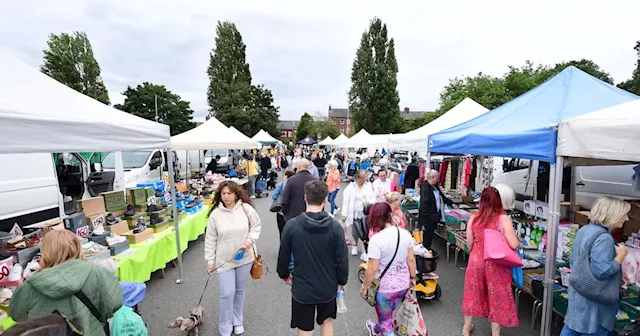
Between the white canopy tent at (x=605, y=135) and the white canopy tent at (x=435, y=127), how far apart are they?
3468 millimetres

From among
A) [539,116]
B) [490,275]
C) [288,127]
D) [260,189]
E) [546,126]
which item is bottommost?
[260,189]

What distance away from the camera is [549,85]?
4.05m

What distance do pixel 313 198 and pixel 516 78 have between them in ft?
103

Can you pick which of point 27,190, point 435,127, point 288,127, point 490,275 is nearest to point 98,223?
point 27,190

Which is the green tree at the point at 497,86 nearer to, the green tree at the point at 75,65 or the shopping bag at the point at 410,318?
the shopping bag at the point at 410,318

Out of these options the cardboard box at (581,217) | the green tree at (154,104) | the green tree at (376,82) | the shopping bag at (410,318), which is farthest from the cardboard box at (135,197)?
the green tree at (154,104)

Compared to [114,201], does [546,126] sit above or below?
above

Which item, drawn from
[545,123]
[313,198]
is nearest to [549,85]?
[545,123]

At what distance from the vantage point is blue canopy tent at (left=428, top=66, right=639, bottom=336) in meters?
2.96

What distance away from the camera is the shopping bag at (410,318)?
2.84m

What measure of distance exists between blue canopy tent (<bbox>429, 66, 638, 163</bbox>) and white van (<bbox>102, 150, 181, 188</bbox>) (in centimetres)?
936

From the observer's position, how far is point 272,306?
398cm

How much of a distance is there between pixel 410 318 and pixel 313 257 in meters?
1.31

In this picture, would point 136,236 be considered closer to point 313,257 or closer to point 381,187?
point 313,257
